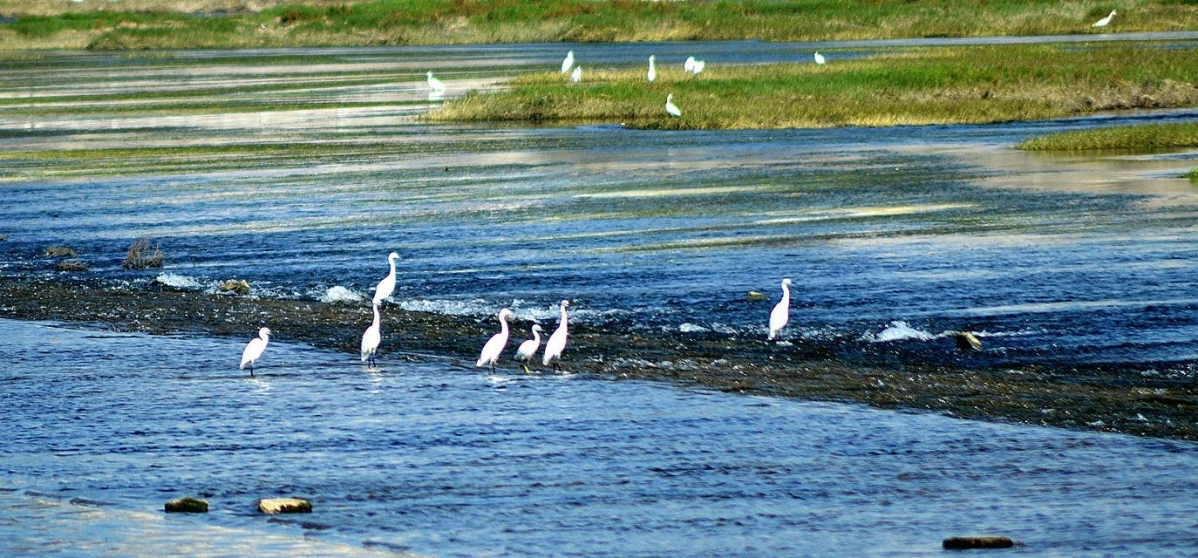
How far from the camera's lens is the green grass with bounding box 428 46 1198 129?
2207 inches

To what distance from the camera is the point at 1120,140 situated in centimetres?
4603

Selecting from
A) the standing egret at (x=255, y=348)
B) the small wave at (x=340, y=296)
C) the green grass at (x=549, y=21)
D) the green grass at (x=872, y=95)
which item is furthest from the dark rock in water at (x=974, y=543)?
the green grass at (x=549, y=21)

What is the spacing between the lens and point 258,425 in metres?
17.1

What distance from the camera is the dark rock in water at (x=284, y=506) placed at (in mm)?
13812

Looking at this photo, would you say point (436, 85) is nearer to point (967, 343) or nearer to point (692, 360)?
point (692, 360)

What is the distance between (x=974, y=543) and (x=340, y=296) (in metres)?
14.2

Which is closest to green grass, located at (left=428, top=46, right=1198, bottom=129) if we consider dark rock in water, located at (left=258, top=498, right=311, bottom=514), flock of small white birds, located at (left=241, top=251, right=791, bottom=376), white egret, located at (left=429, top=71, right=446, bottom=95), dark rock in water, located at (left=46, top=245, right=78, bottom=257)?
white egret, located at (left=429, top=71, right=446, bottom=95)

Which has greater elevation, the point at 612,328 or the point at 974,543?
the point at 974,543

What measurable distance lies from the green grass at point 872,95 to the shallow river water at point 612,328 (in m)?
6.19

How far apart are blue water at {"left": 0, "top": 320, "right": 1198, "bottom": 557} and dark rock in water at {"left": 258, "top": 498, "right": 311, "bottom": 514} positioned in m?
0.17

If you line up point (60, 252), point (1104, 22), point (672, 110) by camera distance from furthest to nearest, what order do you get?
point (1104, 22) < point (672, 110) < point (60, 252)

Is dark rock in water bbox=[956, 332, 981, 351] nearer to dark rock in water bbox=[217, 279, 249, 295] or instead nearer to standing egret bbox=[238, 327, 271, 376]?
standing egret bbox=[238, 327, 271, 376]

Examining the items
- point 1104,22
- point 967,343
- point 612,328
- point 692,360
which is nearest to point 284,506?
point 692,360

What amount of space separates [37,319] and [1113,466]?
1521 centimetres
